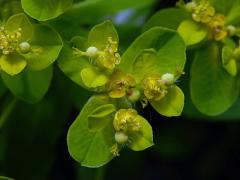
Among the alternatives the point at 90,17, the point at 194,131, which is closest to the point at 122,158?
the point at 194,131

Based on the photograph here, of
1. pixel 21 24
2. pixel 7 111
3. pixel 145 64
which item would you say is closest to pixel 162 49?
pixel 145 64

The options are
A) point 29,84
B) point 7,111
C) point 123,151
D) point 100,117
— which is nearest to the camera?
point 100,117

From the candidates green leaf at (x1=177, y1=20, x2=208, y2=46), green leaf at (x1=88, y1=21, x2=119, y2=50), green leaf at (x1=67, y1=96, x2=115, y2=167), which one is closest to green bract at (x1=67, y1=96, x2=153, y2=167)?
green leaf at (x1=67, y1=96, x2=115, y2=167)

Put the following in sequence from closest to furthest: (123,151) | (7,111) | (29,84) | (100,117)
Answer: (100,117) < (29,84) < (7,111) < (123,151)

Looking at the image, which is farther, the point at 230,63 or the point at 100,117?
the point at 230,63

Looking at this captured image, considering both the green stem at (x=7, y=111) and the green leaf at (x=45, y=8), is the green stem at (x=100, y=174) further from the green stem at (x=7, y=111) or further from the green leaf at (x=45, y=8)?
the green leaf at (x=45, y=8)

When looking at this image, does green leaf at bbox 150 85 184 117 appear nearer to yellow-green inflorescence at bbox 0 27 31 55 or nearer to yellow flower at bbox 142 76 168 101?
yellow flower at bbox 142 76 168 101

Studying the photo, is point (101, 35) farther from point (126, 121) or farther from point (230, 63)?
point (230, 63)
